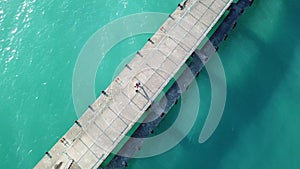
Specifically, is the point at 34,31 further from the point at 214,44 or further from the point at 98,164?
the point at 214,44

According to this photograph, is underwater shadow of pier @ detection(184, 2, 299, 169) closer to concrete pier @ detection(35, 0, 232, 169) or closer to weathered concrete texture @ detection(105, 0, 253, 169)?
weathered concrete texture @ detection(105, 0, 253, 169)

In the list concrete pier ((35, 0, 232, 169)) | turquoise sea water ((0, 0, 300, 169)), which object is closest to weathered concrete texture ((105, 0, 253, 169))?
turquoise sea water ((0, 0, 300, 169))

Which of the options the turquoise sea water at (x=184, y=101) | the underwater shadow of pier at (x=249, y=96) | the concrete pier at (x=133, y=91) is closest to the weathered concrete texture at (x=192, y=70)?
the turquoise sea water at (x=184, y=101)

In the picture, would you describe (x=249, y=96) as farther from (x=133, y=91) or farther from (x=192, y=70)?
(x=133, y=91)

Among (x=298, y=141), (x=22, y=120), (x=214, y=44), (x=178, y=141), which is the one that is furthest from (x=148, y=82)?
(x=298, y=141)

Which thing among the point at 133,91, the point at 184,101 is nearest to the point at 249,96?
the point at 184,101

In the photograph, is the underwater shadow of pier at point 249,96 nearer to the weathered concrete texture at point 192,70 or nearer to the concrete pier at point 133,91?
the weathered concrete texture at point 192,70
